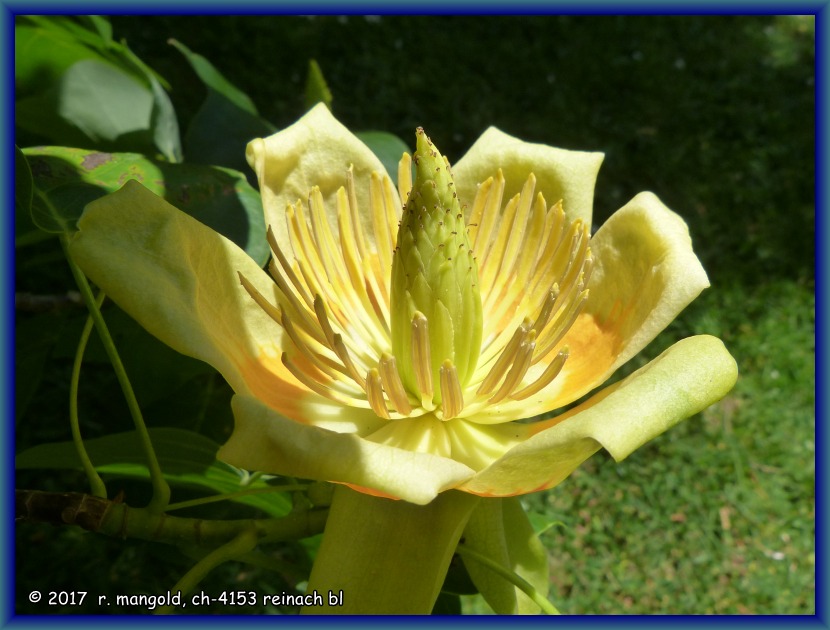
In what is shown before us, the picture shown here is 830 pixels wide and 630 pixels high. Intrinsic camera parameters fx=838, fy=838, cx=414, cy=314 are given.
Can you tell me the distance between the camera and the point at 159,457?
4.62ft

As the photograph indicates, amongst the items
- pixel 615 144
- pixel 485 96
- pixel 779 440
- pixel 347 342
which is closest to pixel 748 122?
pixel 615 144

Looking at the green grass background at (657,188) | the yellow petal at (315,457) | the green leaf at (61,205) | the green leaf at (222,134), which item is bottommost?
the green grass background at (657,188)

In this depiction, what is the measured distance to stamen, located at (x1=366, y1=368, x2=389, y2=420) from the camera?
1140mm

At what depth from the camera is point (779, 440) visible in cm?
321

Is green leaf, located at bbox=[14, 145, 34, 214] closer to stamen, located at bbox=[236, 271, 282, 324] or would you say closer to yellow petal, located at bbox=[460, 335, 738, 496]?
stamen, located at bbox=[236, 271, 282, 324]

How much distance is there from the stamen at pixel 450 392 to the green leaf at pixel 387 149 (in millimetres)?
795

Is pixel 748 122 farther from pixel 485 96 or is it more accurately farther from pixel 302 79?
pixel 302 79

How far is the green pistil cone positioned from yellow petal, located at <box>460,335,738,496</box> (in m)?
0.29

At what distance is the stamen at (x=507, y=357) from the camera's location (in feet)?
3.77

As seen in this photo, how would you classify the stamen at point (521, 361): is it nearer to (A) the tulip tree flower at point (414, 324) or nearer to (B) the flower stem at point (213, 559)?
(A) the tulip tree flower at point (414, 324)

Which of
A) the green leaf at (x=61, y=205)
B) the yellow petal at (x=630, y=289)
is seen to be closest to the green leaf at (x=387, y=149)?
the yellow petal at (x=630, y=289)

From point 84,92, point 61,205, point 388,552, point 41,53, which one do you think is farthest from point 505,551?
point 41,53

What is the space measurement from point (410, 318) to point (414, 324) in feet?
0.32

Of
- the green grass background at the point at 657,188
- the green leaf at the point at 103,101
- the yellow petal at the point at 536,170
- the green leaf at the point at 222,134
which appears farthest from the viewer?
the green grass background at the point at 657,188
